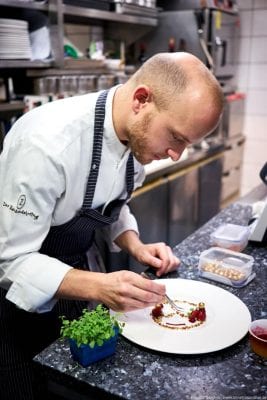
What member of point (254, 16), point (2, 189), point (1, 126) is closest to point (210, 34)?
point (254, 16)

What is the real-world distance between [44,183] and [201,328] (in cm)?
55

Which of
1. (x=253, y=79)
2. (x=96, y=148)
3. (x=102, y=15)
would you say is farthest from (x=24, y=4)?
(x=253, y=79)

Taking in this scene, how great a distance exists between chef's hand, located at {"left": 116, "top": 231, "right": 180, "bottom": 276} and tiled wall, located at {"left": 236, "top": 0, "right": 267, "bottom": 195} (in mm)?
3329

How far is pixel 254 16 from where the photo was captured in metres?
4.17

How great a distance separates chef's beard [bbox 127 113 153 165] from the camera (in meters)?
1.17

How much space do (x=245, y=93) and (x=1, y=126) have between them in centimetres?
289

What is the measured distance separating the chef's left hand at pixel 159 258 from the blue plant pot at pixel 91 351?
1.34 feet

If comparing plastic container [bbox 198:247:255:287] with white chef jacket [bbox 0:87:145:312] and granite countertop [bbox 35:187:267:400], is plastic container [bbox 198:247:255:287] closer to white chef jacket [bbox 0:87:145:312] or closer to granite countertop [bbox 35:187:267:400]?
granite countertop [bbox 35:187:267:400]

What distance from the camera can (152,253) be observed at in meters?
1.40

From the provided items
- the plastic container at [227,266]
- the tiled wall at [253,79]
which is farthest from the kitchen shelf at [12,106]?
the tiled wall at [253,79]

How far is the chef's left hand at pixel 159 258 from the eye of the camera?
52.3 inches

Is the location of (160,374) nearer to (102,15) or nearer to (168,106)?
(168,106)

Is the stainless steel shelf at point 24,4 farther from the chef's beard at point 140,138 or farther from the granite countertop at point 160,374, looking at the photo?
the granite countertop at point 160,374

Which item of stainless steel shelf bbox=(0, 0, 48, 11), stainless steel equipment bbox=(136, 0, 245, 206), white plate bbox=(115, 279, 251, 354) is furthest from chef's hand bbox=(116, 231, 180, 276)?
stainless steel equipment bbox=(136, 0, 245, 206)
